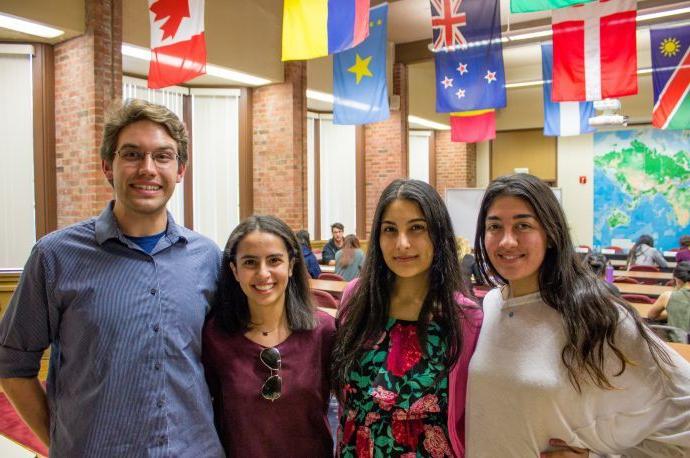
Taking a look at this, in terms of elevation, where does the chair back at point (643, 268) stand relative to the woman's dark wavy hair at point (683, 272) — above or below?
below

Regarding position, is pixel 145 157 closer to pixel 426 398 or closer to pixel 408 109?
pixel 426 398

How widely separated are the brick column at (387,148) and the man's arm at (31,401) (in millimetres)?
9653

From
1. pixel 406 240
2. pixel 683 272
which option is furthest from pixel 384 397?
pixel 683 272

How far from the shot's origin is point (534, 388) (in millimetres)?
1455

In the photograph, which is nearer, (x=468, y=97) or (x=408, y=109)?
(x=468, y=97)

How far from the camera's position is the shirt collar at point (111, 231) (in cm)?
155

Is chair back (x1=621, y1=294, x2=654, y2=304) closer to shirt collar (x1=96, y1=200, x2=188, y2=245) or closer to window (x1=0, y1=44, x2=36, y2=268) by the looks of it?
shirt collar (x1=96, y1=200, x2=188, y2=245)

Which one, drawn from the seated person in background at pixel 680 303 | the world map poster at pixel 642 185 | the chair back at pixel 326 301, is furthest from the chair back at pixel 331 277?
the world map poster at pixel 642 185

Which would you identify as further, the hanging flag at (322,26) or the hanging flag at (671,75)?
the hanging flag at (671,75)

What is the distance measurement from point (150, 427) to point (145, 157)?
762mm

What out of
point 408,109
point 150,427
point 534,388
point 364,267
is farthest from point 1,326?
point 408,109

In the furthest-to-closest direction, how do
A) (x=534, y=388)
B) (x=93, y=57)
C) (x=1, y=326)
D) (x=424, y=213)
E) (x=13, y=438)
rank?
(x=93, y=57) → (x=13, y=438) → (x=424, y=213) → (x=1, y=326) → (x=534, y=388)

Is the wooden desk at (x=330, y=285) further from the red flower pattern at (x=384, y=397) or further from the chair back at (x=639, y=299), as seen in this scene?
the red flower pattern at (x=384, y=397)

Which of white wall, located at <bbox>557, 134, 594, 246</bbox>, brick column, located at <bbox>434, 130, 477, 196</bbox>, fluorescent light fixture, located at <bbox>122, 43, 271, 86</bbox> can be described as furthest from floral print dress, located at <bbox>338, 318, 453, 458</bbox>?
white wall, located at <bbox>557, 134, 594, 246</bbox>
